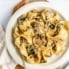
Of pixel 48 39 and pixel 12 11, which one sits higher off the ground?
pixel 12 11

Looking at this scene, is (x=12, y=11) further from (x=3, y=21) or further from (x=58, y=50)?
(x=58, y=50)

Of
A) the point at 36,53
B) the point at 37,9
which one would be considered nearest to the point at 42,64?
the point at 36,53

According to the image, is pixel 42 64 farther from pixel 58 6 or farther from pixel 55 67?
pixel 58 6

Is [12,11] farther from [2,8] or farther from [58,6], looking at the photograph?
[58,6]

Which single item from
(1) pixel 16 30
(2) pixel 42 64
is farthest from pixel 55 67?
(1) pixel 16 30

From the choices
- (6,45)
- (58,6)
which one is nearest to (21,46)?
(6,45)

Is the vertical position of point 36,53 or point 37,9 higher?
point 37,9
